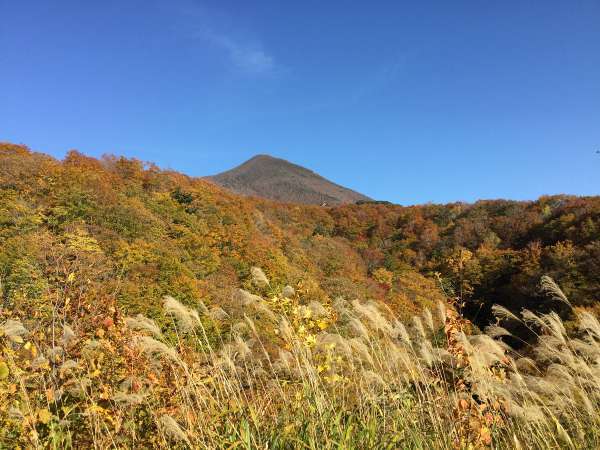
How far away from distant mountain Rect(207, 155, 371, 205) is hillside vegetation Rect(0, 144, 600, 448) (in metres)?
28.8

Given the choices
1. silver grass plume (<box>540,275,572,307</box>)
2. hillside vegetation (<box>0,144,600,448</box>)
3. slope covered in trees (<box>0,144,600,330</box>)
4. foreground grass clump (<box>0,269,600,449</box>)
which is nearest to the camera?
foreground grass clump (<box>0,269,600,449</box>)

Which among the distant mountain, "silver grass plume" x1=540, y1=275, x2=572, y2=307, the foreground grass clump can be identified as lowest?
the foreground grass clump

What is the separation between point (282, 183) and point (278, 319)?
2570 inches

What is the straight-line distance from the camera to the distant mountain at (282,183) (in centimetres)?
6019

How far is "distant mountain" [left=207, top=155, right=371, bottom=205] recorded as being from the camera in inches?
2370

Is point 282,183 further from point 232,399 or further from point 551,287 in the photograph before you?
point 232,399

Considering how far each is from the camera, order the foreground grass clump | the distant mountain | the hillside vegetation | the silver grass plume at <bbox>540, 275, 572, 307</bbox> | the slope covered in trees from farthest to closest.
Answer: the distant mountain, the slope covered in trees, the silver grass plume at <bbox>540, 275, 572, 307</bbox>, the hillside vegetation, the foreground grass clump

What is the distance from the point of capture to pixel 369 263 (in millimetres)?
24125

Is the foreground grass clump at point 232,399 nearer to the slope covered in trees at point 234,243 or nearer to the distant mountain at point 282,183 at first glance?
the slope covered in trees at point 234,243

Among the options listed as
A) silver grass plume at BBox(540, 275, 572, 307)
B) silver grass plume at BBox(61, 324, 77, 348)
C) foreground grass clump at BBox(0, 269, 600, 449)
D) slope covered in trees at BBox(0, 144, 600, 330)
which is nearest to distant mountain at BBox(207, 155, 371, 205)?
slope covered in trees at BBox(0, 144, 600, 330)

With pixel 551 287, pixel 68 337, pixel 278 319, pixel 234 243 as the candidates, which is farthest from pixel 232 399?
pixel 234 243

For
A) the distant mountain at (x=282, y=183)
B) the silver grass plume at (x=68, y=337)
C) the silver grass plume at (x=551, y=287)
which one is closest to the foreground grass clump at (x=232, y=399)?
the silver grass plume at (x=68, y=337)

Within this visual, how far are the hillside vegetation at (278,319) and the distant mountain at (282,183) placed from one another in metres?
28.8

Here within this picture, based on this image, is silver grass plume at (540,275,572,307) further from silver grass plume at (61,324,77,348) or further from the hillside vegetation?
silver grass plume at (61,324,77,348)
